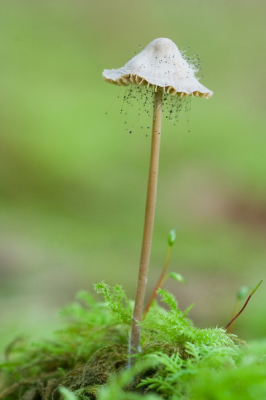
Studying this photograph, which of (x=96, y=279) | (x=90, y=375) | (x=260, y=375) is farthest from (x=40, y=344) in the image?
(x=96, y=279)

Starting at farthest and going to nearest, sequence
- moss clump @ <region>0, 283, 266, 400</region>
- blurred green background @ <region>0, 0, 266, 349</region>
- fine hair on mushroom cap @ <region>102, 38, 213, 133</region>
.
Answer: blurred green background @ <region>0, 0, 266, 349</region> < fine hair on mushroom cap @ <region>102, 38, 213, 133</region> < moss clump @ <region>0, 283, 266, 400</region>

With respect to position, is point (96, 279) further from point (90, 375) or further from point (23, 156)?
point (90, 375)

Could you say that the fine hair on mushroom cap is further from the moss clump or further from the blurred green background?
the blurred green background

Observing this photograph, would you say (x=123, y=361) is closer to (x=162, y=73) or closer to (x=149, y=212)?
(x=149, y=212)

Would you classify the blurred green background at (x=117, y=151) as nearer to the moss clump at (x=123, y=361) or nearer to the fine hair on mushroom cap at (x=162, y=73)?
the moss clump at (x=123, y=361)

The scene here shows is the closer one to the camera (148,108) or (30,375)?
(148,108)

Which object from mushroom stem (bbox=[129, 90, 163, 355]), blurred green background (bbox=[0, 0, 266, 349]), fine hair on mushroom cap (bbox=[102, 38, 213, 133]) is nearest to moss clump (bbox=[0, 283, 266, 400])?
mushroom stem (bbox=[129, 90, 163, 355])
